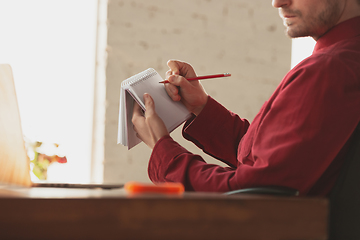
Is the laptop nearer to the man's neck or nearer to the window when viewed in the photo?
the man's neck

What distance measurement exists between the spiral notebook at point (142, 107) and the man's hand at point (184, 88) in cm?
3

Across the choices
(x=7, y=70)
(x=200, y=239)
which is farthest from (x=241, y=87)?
(x=200, y=239)

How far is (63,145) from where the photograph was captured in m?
2.31

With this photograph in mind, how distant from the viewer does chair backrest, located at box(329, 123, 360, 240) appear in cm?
74

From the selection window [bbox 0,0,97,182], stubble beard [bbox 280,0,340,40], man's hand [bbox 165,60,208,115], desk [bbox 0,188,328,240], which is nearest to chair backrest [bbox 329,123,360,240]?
desk [bbox 0,188,328,240]

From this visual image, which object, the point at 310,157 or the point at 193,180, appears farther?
the point at 193,180

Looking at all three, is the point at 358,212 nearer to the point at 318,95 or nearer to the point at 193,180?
the point at 318,95

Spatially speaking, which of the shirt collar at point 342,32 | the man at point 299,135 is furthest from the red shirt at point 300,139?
the shirt collar at point 342,32

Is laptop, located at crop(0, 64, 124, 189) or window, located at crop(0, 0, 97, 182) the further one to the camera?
window, located at crop(0, 0, 97, 182)

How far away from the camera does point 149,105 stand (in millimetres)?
1050

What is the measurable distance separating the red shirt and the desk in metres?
0.32

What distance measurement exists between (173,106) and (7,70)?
1.81ft

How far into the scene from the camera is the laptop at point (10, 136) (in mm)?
700

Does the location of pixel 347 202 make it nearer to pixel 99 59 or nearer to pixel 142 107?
pixel 142 107
